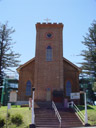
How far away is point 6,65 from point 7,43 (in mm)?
3777

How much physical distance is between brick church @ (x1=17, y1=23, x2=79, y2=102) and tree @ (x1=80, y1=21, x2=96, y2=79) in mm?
2706

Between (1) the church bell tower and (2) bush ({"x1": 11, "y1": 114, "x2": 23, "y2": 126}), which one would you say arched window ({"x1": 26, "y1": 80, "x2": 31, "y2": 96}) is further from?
(2) bush ({"x1": 11, "y1": 114, "x2": 23, "y2": 126})

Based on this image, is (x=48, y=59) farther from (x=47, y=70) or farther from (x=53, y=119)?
(x=53, y=119)

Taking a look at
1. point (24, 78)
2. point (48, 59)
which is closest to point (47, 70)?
point (48, 59)

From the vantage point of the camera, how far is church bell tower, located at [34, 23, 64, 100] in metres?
28.0

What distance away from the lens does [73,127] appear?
674 inches

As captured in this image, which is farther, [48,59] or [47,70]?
[48,59]

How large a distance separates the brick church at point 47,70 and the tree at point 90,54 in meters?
2.71

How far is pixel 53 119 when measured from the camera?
19375 millimetres

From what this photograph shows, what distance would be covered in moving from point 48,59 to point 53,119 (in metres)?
11.9

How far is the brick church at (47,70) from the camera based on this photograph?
27984 mm

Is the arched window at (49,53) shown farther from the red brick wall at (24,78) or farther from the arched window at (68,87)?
the arched window at (68,87)

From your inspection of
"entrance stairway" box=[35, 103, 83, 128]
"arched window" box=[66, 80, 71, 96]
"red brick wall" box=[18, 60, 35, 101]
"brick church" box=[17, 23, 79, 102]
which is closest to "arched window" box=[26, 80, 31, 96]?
"brick church" box=[17, 23, 79, 102]

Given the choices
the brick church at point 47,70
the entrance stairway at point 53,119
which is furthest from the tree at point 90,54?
the entrance stairway at point 53,119
